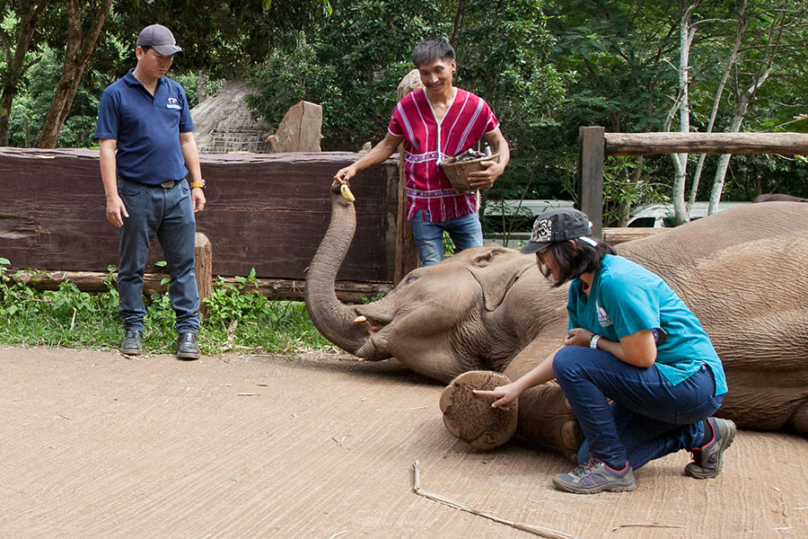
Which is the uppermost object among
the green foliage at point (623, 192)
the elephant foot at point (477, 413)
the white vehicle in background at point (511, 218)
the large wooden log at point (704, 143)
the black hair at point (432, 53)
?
the black hair at point (432, 53)

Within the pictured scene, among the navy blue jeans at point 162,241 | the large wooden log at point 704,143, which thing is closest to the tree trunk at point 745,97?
the large wooden log at point 704,143

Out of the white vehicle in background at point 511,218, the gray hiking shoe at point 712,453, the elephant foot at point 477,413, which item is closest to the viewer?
the gray hiking shoe at point 712,453

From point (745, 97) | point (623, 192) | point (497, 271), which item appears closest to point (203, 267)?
point (497, 271)

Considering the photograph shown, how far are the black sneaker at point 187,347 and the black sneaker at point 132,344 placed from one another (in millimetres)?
262

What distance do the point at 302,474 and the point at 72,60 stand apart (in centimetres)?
1004

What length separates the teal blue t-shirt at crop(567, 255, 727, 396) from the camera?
288cm

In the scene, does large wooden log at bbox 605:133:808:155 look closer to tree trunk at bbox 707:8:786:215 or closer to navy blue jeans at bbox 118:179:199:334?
navy blue jeans at bbox 118:179:199:334

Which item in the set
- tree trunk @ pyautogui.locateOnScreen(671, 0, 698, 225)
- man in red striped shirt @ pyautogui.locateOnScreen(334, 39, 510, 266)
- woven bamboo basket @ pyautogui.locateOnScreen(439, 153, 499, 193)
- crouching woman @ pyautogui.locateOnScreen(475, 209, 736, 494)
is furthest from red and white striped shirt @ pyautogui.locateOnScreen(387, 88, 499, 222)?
tree trunk @ pyautogui.locateOnScreen(671, 0, 698, 225)

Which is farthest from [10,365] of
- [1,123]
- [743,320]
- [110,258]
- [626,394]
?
[1,123]

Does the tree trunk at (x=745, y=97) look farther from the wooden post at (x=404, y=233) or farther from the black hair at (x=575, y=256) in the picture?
the black hair at (x=575, y=256)

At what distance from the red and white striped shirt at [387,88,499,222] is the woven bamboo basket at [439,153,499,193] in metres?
0.14

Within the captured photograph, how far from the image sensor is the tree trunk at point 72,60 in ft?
37.6

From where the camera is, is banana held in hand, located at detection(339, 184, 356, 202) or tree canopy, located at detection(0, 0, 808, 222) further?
tree canopy, located at detection(0, 0, 808, 222)

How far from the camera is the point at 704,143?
5879mm
